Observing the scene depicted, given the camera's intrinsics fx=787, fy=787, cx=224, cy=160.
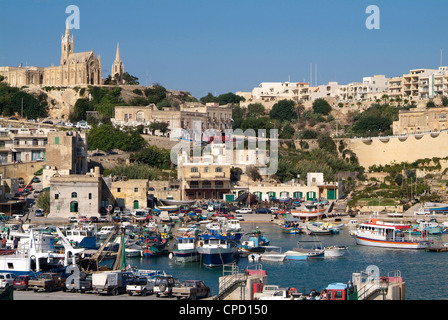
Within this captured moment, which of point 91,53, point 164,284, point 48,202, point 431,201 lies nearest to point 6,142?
point 48,202

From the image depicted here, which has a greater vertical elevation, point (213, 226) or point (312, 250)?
point (213, 226)

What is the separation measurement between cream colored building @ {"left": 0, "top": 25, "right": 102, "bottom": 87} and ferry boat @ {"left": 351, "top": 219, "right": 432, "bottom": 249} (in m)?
40.6

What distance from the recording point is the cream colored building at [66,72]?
230 feet

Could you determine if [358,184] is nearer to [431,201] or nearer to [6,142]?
[431,201]

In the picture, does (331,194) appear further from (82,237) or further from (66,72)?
(66,72)

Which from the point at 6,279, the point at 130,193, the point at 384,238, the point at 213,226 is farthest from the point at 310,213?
the point at 6,279

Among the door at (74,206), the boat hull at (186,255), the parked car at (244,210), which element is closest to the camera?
the boat hull at (186,255)

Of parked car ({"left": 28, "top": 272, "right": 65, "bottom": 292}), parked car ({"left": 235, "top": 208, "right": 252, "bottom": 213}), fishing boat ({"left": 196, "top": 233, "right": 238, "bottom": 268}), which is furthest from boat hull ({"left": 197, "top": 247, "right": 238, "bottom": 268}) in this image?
parked car ({"left": 235, "top": 208, "right": 252, "bottom": 213})

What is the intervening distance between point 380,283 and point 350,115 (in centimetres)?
5647

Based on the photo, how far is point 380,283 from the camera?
58.6ft

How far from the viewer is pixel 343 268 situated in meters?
28.4

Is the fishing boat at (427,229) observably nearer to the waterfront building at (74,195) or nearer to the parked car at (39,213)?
the waterfront building at (74,195)

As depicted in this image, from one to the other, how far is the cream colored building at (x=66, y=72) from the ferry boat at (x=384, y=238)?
4057cm

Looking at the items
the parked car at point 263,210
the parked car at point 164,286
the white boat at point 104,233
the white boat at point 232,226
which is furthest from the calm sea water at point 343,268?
the parked car at point 263,210
